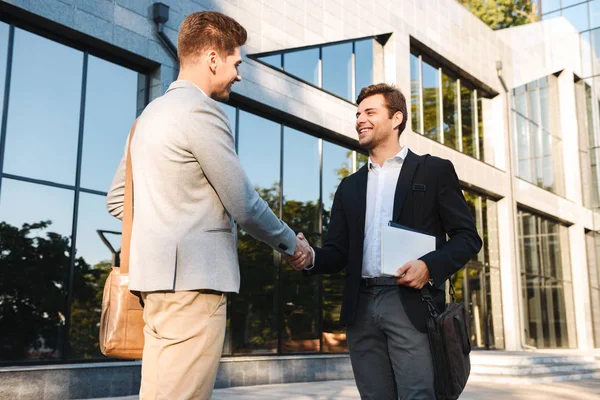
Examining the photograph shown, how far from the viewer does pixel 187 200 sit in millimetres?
2389

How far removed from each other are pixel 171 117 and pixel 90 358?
7.19m

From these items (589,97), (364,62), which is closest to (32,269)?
(364,62)

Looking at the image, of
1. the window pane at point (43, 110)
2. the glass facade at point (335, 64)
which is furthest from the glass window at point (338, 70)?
the window pane at point (43, 110)

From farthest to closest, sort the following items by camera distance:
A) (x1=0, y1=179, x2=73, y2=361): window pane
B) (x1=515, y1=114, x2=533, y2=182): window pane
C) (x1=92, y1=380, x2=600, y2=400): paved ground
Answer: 1. (x1=515, y1=114, x2=533, y2=182): window pane
2. (x1=92, y1=380, x2=600, y2=400): paved ground
3. (x1=0, y1=179, x2=73, y2=361): window pane

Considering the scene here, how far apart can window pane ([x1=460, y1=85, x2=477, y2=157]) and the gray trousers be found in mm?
16975

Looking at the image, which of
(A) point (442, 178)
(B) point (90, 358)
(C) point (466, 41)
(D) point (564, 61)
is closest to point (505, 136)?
(C) point (466, 41)

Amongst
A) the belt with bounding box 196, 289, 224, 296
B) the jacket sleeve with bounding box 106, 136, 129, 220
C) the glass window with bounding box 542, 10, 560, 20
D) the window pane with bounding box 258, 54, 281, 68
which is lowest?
the belt with bounding box 196, 289, 224, 296

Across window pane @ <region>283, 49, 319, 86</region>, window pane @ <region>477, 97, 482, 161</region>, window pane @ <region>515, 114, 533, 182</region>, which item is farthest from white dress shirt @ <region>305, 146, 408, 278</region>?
window pane @ <region>515, 114, 533, 182</region>

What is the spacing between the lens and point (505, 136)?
20375 mm

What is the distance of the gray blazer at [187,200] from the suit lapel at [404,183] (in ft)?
3.07

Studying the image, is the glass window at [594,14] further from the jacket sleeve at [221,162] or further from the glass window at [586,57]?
the jacket sleeve at [221,162]

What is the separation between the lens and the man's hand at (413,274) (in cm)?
295

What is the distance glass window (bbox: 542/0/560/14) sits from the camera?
28.5 meters

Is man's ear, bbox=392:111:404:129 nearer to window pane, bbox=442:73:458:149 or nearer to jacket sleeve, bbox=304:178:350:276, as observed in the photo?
jacket sleeve, bbox=304:178:350:276
